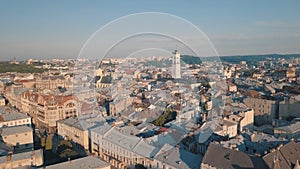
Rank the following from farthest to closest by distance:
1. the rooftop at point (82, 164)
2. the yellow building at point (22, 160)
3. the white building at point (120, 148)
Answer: the white building at point (120, 148) → the yellow building at point (22, 160) → the rooftop at point (82, 164)

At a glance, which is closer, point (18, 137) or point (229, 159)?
point (229, 159)

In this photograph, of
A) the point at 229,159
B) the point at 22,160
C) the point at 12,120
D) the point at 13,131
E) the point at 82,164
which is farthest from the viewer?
the point at 12,120

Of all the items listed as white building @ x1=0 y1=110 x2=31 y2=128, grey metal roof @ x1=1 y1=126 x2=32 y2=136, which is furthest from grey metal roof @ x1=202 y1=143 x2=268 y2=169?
white building @ x1=0 y1=110 x2=31 y2=128

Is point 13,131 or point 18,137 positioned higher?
point 13,131

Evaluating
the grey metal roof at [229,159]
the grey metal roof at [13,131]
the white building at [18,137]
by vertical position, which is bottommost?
the white building at [18,137]

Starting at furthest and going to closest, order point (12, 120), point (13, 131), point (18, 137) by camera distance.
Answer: point (12, 120) < point (13, 131) < point (18, 137)

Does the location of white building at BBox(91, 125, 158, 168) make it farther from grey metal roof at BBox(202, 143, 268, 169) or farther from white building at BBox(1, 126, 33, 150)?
white building at BBox(1, 126, 33, 150)

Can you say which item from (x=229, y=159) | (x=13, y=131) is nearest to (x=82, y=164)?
(x=229, y=159)

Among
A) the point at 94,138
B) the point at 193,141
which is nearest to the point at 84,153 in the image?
the point at 94,138

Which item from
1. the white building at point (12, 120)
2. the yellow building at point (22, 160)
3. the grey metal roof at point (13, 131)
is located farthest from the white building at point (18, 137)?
the yellow building at point (22, 160)

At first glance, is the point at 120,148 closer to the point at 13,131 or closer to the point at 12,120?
the point at 13,131

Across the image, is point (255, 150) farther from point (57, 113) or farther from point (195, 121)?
point (57, 113)

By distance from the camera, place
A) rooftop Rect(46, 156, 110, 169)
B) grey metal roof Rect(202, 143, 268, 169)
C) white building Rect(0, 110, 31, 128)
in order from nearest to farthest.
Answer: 1. grey metal roof Rect(202, 143, 268, 169)
2. rooftop Rect(46, 156, 110, 169)
3. white building Rect(0, 110, 31, 128)

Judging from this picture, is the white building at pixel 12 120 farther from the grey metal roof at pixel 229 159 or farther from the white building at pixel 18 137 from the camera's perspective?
the grey metal roof at pixel 229 159
